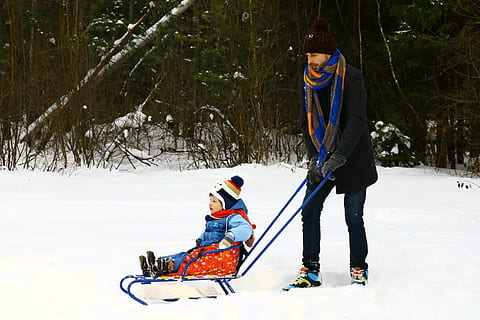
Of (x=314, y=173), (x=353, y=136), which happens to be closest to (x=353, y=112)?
(x=353, y=136)

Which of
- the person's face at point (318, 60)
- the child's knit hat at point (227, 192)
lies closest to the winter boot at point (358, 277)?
the child's knit hat at point (227, 192)

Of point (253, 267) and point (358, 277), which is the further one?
point (253, 267)

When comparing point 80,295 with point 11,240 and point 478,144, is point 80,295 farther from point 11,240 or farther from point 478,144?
point 478,144

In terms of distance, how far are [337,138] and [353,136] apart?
0.55 ft

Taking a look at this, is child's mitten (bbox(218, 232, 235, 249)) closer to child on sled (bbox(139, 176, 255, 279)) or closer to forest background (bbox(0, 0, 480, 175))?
child on sled (bbox(139, 176, 255, 279))

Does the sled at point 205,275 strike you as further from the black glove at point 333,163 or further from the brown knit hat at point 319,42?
the brown knit hat at point 319,42

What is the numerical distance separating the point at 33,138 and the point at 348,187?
10215 mm

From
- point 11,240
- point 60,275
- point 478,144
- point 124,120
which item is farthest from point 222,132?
point 60,275

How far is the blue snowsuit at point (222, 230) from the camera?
4.12 meters

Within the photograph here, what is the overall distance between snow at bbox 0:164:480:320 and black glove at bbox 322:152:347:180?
756 millimetres

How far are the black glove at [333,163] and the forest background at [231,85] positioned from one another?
836cm

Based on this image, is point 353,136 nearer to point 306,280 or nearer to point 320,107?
point 320,107

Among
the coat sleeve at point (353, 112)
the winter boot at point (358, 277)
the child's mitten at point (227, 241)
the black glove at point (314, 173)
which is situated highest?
the coat sleeve at point (353, 112)

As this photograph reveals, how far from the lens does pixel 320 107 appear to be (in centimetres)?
410
